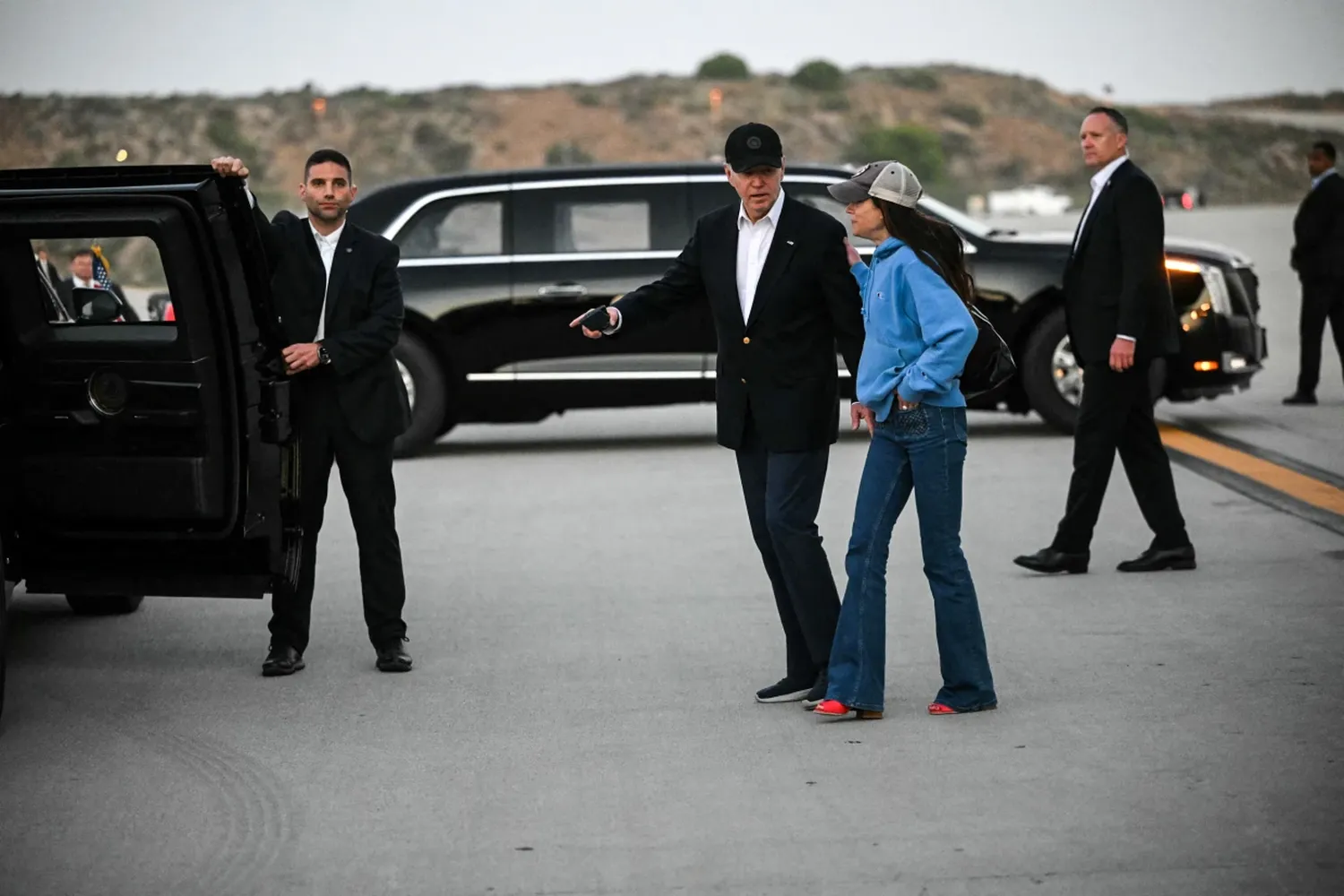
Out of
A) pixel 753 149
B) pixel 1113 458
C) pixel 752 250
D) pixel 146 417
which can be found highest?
pixel 753 149

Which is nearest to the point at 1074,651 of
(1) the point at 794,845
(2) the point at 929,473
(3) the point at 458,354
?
(2) the point at 929,473

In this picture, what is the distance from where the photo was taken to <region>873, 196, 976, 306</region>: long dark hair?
6.41 meters

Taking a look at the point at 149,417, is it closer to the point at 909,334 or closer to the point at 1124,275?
the point at 909,334

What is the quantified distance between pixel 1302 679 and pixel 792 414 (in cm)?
189

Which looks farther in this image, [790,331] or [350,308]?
[350,308]

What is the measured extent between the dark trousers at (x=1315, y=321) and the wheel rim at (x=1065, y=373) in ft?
8.85

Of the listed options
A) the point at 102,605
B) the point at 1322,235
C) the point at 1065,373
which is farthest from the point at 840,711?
the point at 1322,235

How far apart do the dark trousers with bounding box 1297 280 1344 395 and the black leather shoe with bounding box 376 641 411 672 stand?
33.5 ft

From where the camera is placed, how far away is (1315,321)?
16.0m

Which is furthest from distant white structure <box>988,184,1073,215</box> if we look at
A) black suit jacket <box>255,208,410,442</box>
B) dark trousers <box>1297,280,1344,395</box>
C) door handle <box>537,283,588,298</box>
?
black suit jacket <box>255,208,410,442</box>

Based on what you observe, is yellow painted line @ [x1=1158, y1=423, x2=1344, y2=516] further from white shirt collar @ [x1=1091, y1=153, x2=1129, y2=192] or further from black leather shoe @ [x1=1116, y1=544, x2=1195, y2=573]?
white shirt collar @ [x1=1091, y1=153, x2=1129, y2=192]

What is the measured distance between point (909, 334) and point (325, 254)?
2.28 metres

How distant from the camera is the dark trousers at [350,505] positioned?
754 centimetres

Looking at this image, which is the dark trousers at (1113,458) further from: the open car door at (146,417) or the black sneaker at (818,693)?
the open car door at (146,417)
